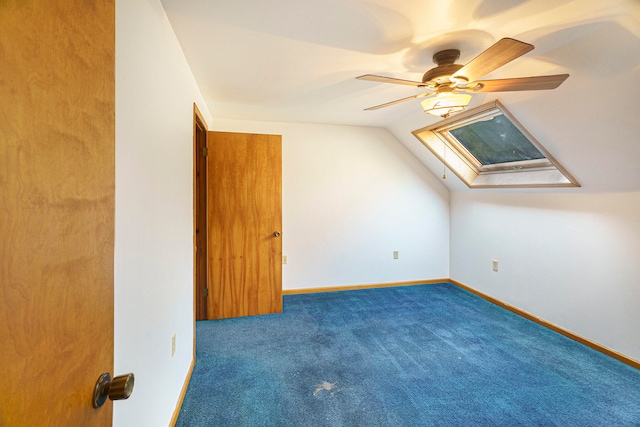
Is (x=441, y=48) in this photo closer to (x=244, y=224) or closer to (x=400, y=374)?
(x=400, y=374)

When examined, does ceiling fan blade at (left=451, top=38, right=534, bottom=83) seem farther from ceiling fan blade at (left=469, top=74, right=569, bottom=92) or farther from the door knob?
the door knob

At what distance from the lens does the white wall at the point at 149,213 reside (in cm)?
101

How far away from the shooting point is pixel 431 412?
1.77 meters

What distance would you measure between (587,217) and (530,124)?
999mm

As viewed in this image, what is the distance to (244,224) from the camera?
125 inches

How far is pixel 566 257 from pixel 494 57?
233cm

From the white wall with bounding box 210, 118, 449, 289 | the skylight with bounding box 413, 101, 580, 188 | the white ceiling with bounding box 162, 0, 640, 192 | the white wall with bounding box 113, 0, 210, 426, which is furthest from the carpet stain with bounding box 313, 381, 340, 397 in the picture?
the skylight with bounding box 413, 101, 580, 188

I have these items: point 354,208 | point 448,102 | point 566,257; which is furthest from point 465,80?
point 354,208

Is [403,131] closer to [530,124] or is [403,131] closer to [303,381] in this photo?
[530,124]

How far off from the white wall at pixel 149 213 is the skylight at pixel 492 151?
2478mm

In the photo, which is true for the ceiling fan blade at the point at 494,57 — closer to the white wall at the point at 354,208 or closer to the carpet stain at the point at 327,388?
the carpet stain at the point at 327,388

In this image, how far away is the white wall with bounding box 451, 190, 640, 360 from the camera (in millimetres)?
2318

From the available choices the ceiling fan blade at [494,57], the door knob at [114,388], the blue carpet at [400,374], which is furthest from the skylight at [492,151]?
the door knob at [114,388]

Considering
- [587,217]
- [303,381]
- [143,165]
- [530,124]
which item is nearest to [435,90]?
[530,124]
